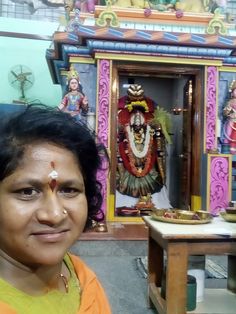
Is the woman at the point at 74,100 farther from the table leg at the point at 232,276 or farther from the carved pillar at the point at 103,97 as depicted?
the table leg at the point at 232,276

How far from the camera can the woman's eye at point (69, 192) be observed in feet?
2.59

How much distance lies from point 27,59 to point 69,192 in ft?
30.6

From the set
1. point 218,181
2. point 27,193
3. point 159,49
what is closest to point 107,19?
point 159,49

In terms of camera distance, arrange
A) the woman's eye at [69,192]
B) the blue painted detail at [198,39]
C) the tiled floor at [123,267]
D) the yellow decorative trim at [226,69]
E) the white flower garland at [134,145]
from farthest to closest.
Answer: the white flower garland at [134,145] < the yellow decorative trim at [226,69] < the blue painted detail at [198,39] < the tiled floor at [123,267] < the woman's eye at [69,192]

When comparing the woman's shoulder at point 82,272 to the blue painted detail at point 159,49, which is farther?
the blue painted detail at point 159,49

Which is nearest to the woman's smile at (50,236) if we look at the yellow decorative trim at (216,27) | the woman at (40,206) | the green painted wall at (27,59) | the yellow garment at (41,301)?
the woman at (40,206)

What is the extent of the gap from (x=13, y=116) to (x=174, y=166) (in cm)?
598

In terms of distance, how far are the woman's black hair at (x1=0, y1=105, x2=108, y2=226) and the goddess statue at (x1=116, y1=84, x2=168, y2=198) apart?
516 cm

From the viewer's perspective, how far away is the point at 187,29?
17.2 feet

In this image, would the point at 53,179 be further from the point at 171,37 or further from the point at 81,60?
the point at 81,60

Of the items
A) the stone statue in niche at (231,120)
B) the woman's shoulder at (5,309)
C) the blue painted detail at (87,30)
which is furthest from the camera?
the stone statue in niche at (231,120)

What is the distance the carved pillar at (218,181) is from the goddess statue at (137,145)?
1446 mm

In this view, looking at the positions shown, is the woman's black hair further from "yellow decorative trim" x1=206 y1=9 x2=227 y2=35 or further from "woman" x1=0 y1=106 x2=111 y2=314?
"yellow decorative trim" x1=206 y1=9 x2=227 y2=35

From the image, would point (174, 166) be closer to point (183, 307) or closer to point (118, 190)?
point (118, 190)
